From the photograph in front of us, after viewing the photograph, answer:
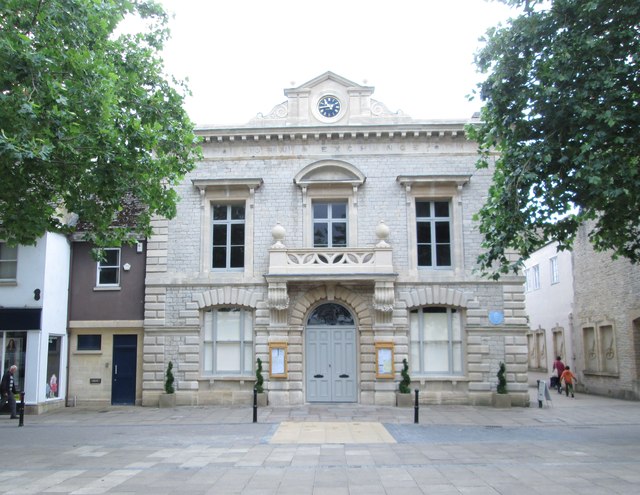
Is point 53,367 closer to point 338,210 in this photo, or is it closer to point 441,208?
point 338,210

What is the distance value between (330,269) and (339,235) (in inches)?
72.6

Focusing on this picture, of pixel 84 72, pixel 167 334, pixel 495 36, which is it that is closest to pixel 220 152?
pixel 167 334

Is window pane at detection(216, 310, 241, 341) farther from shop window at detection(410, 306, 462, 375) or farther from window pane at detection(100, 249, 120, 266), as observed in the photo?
shop window at detection(410, 306, 462, 375)

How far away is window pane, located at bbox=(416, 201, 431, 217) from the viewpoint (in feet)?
71.0

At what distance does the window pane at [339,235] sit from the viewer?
70.5 feet

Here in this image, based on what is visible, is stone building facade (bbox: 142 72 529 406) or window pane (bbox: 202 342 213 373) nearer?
stone building facade (bbox: 142 72 529 406)

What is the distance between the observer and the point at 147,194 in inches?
595

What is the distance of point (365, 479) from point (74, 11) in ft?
35.4

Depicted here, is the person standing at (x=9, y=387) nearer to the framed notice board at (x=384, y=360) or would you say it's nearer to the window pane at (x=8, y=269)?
the window pane at (x=8, y=269)

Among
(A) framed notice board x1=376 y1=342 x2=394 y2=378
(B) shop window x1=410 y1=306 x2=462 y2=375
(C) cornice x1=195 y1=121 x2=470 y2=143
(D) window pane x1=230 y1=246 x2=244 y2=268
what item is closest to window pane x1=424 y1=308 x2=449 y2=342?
(B) shop window x1=410 y1=306 x2=462 y2=375

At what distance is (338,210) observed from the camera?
21.8 metres

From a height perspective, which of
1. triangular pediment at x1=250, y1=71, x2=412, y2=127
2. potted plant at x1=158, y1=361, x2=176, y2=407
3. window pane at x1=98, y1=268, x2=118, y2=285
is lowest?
potted plant at x1=158, y1=361, x2=176, y2=407

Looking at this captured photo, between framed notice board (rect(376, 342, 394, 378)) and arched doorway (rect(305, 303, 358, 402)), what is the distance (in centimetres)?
92

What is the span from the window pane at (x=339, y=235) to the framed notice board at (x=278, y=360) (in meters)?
3.97
